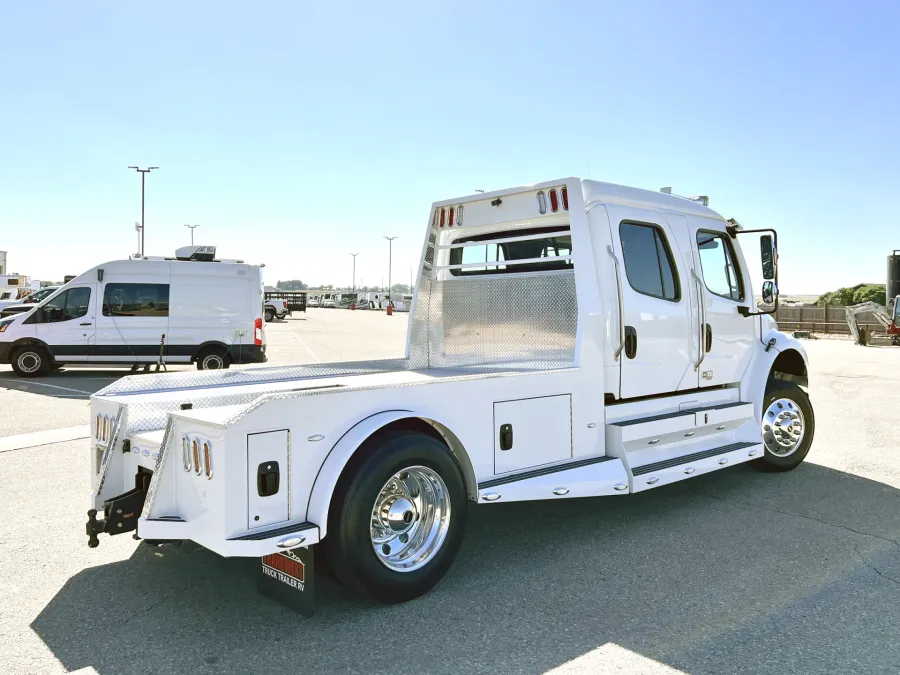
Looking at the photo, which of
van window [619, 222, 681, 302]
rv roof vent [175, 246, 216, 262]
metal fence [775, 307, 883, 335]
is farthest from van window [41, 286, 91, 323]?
metal fence [775, 307, 883, 335]

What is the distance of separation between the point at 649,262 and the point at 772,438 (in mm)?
2447

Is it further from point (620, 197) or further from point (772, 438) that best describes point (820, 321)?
point (620, 197)

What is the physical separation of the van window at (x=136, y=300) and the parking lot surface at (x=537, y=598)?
894 centimetres

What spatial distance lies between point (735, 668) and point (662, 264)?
3.39 meters

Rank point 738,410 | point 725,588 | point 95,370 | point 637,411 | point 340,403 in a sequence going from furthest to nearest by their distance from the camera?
point 95,370
point 738,410
point 637,411
point 725,588
point 340,403

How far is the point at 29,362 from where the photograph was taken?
14547mm

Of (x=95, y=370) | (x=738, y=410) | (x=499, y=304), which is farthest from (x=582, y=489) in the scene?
(x=95, y=370)

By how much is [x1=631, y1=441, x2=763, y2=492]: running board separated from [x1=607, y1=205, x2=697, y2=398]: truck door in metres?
0.54

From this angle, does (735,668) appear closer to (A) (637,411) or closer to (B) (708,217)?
(A) (637,411)

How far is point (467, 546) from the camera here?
4.83 meters

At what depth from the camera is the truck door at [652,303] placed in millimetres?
5418

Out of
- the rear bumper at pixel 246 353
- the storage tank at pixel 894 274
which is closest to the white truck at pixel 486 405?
the rear bumper at pixel 246 353

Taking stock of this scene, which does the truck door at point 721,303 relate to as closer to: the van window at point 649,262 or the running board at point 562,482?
the van window at point 649,262

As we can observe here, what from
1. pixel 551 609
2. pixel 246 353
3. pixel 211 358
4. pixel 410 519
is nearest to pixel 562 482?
pixel 551 609
